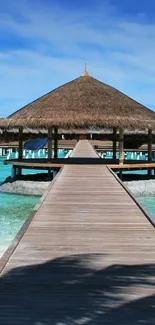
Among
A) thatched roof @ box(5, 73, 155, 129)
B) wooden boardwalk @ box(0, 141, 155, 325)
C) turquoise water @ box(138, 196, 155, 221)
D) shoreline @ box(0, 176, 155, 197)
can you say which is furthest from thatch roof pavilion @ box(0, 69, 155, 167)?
wooden boardwalk @ box(0, 141, 155, 325)

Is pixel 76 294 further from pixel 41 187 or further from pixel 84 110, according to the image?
pixel 84 110

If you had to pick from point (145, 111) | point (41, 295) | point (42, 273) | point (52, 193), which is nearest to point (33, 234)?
point (42, 273)

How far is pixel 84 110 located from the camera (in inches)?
493

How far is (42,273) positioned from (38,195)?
8.46 metres

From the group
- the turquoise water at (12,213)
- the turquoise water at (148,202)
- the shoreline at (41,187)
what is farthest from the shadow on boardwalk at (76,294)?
the shoreline at (41,187)

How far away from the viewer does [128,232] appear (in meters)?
4.42

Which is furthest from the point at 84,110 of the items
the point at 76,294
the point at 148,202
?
the point at 76,294

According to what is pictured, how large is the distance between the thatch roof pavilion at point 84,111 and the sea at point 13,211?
203 cm

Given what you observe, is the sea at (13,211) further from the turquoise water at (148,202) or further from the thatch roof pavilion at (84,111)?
the thatch roof pavilion at (84,111)

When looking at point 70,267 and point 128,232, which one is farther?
point 128,232

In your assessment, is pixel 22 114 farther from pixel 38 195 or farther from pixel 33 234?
pixel 33 234

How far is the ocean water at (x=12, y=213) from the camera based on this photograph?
6.83 meters

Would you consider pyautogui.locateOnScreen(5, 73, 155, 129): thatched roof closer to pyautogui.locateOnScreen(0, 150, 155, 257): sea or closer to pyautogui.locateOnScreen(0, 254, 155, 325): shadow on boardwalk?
pyautogui.locateOnScreen(0, 150, 155, 257): sea

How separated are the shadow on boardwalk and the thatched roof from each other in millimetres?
8797
